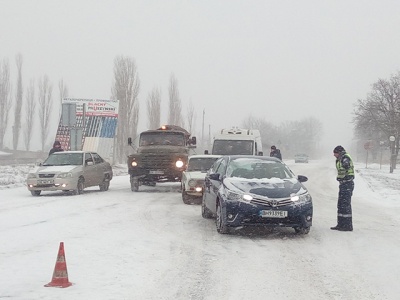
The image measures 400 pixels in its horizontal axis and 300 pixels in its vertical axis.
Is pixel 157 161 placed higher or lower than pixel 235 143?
lower

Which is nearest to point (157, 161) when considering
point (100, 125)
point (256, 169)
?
point (256, 169)

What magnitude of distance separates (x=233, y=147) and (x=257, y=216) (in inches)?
533

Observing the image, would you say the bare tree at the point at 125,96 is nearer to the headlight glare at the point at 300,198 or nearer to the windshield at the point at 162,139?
the windshield at the point at 162,139

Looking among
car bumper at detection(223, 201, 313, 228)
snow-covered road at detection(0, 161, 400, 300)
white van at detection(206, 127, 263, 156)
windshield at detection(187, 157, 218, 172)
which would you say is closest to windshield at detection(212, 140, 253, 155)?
white van at detection(206, 127, 263, 156)

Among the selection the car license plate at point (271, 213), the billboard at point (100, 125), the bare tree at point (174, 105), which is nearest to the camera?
the car license plate at point (271, 213)

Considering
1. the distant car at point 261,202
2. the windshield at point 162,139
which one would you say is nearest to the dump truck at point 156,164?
the windshield at point 162,139

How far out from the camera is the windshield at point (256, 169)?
10.3m

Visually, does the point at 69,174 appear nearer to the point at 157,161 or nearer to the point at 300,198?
the point at 157,161

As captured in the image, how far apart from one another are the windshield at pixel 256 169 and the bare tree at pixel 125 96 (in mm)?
40853

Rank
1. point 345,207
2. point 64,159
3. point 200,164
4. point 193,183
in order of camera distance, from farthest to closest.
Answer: point 64,159 < point 200,164 < point 193,183 < point 345,207

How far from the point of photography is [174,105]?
62.9 metres

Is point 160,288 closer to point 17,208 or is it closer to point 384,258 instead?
point 384,258

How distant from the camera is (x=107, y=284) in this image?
5.69 m

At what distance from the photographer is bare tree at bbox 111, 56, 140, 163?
5088cm
